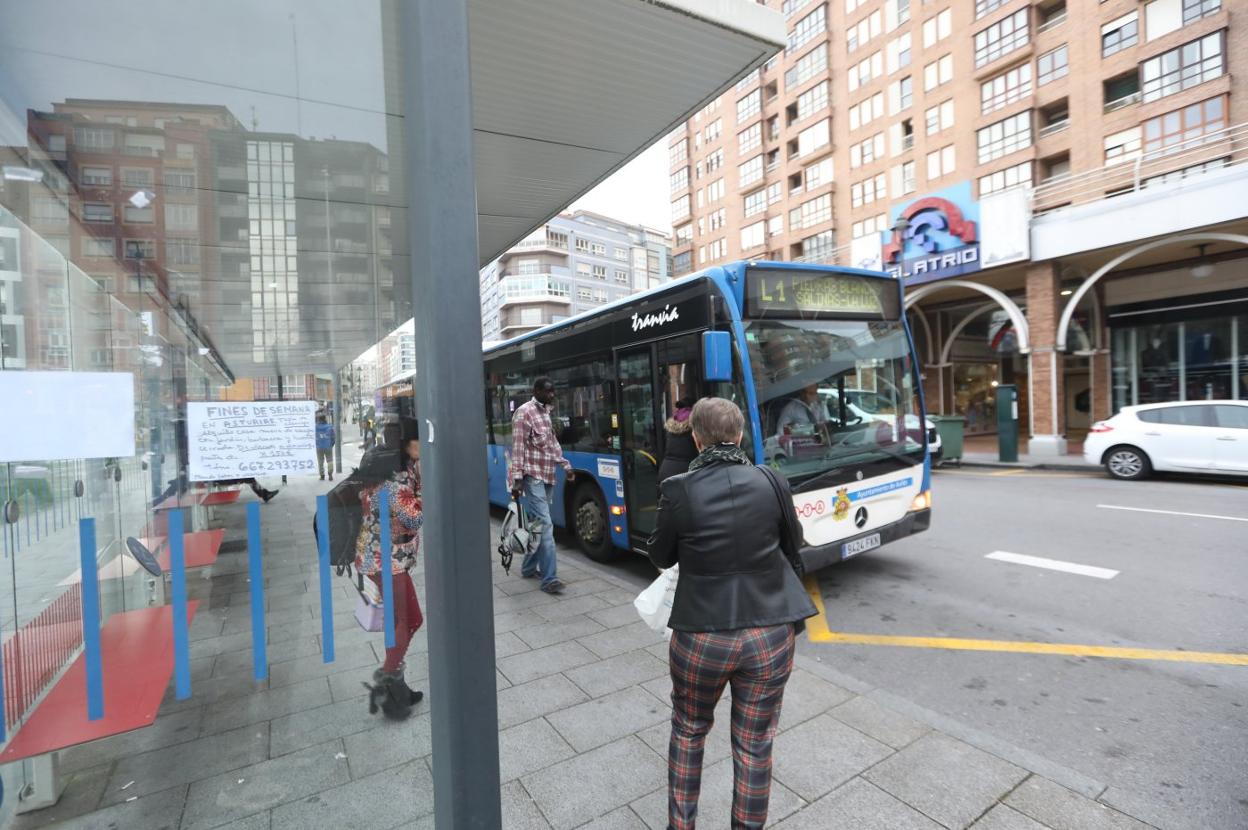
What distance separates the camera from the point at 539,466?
225 inches

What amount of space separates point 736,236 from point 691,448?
42564 mm

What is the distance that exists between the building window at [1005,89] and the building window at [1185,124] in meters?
5.22

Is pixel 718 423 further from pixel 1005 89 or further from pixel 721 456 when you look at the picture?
pixel 1005 89

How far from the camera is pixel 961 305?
2427cm

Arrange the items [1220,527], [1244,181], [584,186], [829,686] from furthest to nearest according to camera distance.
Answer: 1. [1244,181]
2. [1220,527]
3. [584,186]
4. [829,686]

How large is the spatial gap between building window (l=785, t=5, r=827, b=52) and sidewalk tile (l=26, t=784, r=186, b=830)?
146 ft

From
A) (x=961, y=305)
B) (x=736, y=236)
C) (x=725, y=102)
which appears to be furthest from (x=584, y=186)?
(x=725, y=102)

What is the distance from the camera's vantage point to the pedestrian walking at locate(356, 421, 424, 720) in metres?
1.99

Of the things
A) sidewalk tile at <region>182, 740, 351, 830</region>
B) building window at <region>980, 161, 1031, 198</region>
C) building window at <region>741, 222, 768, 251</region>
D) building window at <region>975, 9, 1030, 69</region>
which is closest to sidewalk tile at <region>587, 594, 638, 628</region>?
sidewalk tile at <region>182, 740, 351, 830</region>

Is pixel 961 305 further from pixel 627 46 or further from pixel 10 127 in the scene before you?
pixel 10 127

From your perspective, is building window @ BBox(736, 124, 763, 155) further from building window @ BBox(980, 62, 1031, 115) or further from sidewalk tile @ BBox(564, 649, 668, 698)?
sidewalk tile @ BBox(564, 649, 668, 698)

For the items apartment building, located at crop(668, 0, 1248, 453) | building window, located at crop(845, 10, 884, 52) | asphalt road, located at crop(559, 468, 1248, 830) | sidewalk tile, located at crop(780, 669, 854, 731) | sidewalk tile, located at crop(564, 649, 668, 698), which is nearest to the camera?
asphalt road, located at crop(559, 468, 1248, 830)

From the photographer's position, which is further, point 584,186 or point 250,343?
point 584,186

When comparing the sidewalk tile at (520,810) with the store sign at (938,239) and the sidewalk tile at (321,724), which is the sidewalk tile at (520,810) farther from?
the store sign at (938,239)
